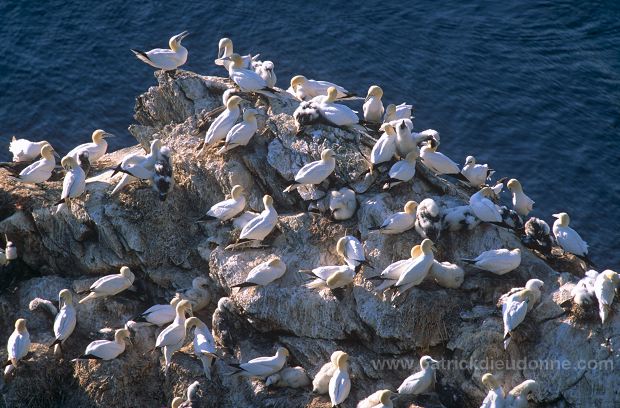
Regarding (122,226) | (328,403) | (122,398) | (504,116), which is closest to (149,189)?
(122,226)

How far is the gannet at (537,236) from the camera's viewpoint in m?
20.5

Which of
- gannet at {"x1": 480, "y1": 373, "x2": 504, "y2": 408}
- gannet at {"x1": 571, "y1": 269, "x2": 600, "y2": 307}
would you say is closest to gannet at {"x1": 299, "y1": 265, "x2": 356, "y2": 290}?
gannet at {"x1": 480, "y1": 373, "x2": 504, "y2": 408}

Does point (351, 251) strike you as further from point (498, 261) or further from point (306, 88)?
point (306, 88)

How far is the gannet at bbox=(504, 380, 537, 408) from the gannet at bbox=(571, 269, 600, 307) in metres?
1.88

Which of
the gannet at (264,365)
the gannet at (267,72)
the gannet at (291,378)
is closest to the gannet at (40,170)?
the gannet at (267,72)

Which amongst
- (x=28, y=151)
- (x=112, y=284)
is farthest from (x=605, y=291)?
(x=28, y=151)

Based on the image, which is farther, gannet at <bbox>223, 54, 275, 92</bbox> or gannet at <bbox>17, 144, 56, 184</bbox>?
gannet at <bbox>223, 54, 275, 92</bbox>

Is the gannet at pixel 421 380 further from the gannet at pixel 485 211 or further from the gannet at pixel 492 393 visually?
the gannet at pixel 485 211

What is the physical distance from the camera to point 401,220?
20250 mm

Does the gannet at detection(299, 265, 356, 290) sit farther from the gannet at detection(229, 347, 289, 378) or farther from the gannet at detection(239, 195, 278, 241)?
the gannet at detection(229, 347, 289, 378)

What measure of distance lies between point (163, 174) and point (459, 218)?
6.62 metres

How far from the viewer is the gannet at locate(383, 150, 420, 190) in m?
21.0

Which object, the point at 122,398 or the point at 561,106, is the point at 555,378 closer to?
the point at 122,398

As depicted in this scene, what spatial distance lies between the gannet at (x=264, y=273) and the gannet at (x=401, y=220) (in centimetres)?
224
